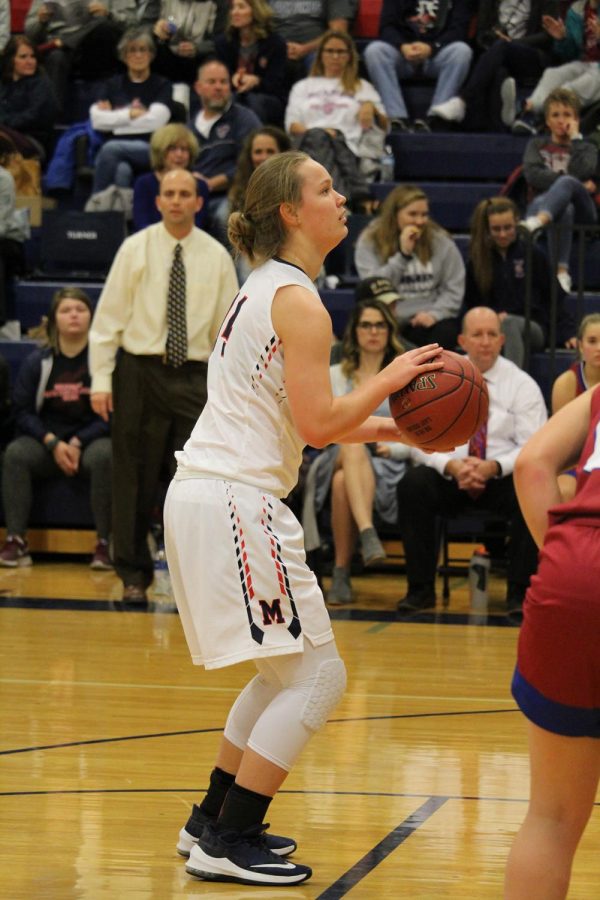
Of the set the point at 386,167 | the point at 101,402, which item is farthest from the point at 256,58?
the point at 101,402

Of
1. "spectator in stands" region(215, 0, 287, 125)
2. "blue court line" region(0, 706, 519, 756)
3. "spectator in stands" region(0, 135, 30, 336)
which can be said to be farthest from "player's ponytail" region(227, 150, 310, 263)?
"spectator in stands" region(215, 0, 287, 125)

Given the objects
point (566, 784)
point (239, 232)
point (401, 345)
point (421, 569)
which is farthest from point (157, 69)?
point (566, 784)

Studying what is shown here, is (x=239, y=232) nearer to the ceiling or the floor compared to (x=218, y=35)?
nearer to the floor

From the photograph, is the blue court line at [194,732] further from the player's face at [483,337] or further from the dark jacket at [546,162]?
the dark jacket at [546,162]

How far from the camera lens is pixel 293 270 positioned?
137 inches

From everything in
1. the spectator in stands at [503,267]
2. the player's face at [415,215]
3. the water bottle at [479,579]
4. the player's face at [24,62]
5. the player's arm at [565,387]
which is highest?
the player's face at [24,62]

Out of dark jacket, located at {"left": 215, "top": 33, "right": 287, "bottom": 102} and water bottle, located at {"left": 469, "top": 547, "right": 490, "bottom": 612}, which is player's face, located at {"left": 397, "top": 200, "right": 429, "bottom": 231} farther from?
dark jacket, located at {"left": 215, "top": 33, "right": 287, "bottom": 102}

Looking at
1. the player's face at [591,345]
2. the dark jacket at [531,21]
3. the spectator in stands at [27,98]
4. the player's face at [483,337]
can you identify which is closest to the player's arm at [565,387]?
the player's face at [591,345]

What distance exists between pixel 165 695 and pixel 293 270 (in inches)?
97.2

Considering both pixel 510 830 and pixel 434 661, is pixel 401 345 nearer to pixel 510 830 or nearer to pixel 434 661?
pixel 434 661

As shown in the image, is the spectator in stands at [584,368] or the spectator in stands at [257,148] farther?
the spectator in stands at [257,148]

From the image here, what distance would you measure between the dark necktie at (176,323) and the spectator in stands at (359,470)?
110 cm

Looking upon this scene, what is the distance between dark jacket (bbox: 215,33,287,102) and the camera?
1127 centimetres

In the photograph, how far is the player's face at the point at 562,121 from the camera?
389 inches
